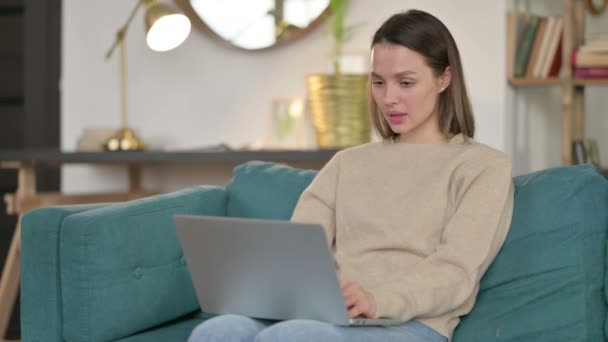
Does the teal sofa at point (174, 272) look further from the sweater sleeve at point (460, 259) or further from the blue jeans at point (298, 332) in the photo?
the blue jeans at point (298, 332)

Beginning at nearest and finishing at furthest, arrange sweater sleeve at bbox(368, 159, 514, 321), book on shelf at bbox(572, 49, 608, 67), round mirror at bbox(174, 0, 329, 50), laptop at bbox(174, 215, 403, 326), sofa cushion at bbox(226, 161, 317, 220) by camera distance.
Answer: laptop at bbox(174, 215, 403, 326) < sweater sleeve at bbox(368, 159, 514, 321) < sofa cushion at bbox(226, 161, 317, 220) < book on shelf at bbox(572, 49, 608, 67) < round mirror at bbox(174, 0, 329, 50)

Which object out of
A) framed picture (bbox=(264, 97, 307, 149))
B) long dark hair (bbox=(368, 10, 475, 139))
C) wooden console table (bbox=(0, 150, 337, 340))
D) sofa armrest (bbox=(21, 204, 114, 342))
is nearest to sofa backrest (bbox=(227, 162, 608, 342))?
long dark hair (bbox=(368, 10, 475, 139))

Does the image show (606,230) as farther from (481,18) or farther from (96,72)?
(96,72)

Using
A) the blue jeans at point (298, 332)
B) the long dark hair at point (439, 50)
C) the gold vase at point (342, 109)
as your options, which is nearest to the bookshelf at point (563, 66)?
the gold vase at point (342, 109)

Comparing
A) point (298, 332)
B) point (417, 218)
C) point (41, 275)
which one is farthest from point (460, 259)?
point (41, 275)

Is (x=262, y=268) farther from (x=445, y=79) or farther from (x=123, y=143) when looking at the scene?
(x=123, y=143)

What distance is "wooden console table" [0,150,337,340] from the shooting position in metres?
3.26

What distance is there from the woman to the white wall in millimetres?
1234

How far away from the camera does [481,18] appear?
3.29 meters

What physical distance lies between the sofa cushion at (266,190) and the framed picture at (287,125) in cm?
109

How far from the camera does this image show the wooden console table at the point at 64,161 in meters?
3.26

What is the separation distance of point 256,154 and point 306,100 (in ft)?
1.35

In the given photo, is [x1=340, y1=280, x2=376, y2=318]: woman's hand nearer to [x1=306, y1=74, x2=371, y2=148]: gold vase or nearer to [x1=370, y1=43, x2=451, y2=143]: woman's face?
[x1=370, y1=43, x2=451, y2=143]: woman's face

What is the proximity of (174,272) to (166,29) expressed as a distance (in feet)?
4.59
